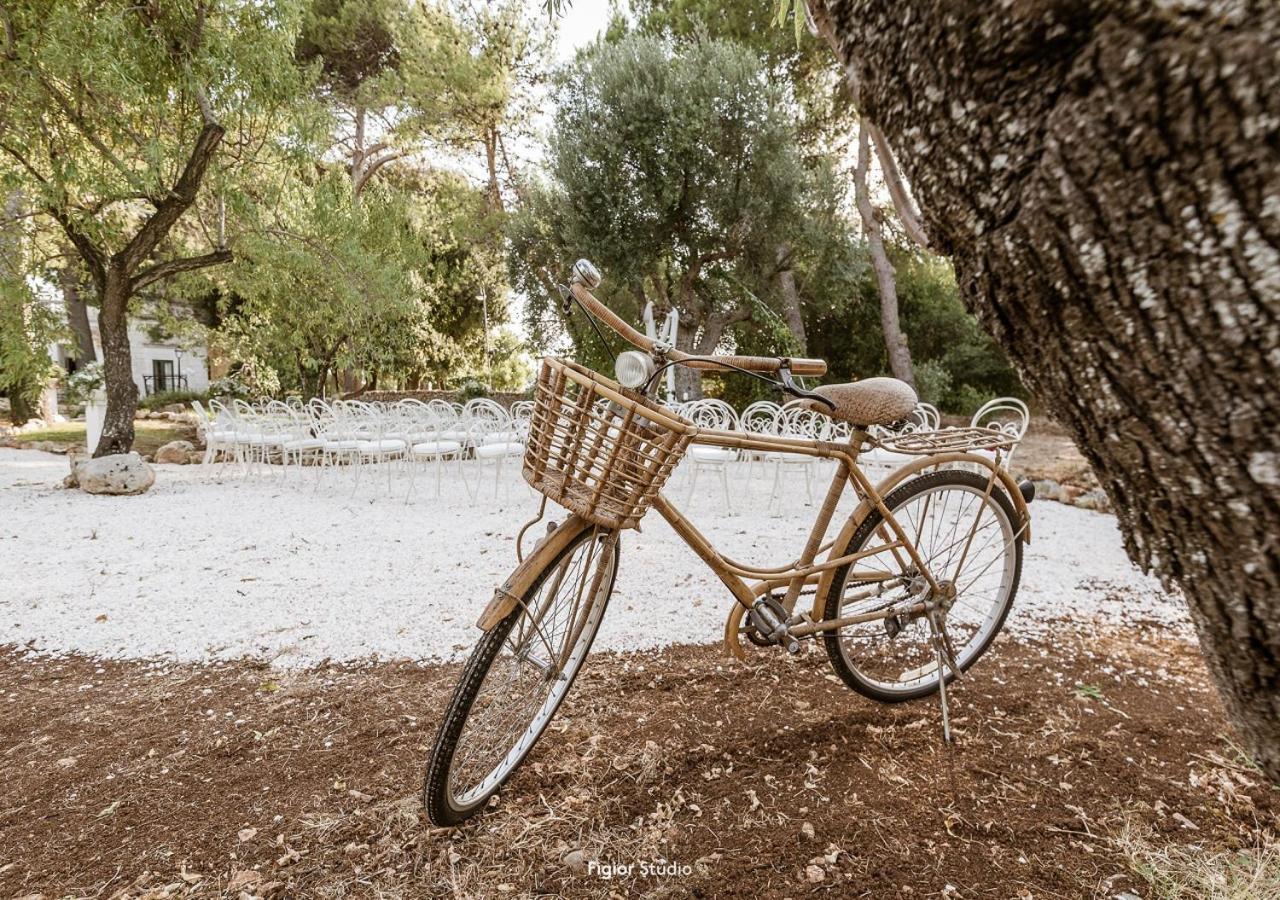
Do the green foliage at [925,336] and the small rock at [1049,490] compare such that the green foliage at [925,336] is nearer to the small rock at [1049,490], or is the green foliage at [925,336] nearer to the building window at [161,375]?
the small rock at [1049,490]

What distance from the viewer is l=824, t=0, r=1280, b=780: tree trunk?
67 centimetres

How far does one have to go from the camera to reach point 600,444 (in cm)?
146

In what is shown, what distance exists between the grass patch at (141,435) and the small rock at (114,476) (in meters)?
3.83

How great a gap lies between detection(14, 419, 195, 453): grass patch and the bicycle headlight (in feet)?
38.6

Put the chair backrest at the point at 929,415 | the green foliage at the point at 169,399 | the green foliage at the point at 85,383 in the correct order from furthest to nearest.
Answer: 1. the green foliage at the point at 169,399
2. the green foliage at the point at 85,383
3. the chair backrest at the point at 929,415

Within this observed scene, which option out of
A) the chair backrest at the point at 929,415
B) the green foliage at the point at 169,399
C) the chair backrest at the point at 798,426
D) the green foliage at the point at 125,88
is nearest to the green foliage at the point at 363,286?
the green foliage at the point at 125,88

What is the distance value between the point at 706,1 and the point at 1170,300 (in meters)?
13.5

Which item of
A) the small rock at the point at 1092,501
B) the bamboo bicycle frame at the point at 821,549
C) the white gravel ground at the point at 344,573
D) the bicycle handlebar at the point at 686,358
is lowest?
the white gravel ground at the point at 344,573

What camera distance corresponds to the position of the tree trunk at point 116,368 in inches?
290

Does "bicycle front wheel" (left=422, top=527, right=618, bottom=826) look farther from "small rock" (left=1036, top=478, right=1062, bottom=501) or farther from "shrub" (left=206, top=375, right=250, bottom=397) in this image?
"shrub" (left=206, top=375, right=250, bottom=397)

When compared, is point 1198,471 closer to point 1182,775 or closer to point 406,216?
point 1182,775

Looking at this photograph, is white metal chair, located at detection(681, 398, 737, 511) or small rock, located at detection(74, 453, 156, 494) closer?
white metal chair, located at detection(681, 398, 737, 511)

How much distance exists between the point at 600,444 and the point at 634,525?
26cm

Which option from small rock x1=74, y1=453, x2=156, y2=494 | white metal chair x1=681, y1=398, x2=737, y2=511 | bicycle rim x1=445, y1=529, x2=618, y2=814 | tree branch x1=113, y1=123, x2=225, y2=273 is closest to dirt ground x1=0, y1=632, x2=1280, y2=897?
bicycle rim x1=445, y1=529, x2=618, y2=814
